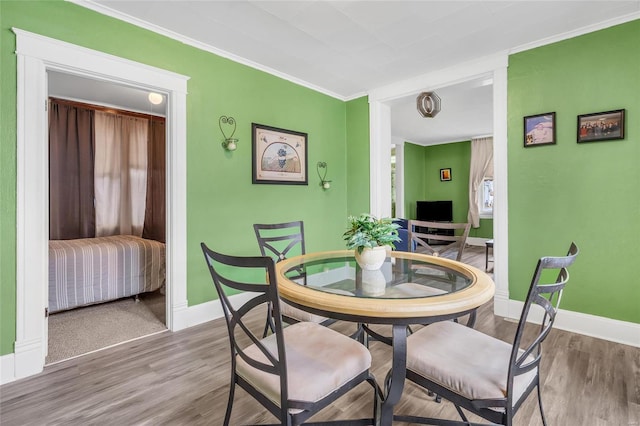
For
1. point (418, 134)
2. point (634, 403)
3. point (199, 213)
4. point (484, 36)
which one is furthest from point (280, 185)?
point (418, 134)

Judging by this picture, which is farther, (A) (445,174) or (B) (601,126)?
(A) (445,174)

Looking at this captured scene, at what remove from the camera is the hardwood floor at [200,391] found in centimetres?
165

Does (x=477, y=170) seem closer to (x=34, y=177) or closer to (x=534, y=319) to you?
(x=534, y=319)

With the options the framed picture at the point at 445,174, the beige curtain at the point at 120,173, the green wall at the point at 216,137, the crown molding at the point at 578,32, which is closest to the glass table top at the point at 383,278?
Answer: the green wall at the point at 216,137

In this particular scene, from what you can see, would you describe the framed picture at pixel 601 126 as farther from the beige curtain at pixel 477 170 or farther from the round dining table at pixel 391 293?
the beige curtain at pixel 477 170

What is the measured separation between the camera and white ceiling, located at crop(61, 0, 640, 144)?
229 centimetres

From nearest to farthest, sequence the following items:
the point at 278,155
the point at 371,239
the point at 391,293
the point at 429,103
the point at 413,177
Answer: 1. the point at 391,293
2. the point at 371,239
3. the point at 429,103
4. the point at 278,155
5. the point at 413,177

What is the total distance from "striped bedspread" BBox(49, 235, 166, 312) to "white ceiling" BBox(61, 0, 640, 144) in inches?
89.1

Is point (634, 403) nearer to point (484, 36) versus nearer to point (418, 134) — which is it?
point (484, 36)

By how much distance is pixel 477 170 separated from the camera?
7.46 metres

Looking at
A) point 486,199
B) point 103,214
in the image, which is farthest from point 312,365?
point 486,199

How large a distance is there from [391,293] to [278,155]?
2.46 meters

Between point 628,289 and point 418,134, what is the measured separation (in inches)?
204

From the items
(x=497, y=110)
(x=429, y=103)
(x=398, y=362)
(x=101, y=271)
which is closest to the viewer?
(x=398, y=362)
